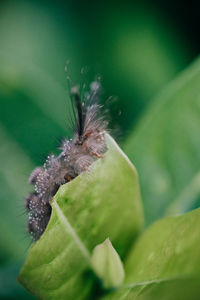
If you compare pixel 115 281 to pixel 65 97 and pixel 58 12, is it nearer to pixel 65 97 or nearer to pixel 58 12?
pixel 65 97

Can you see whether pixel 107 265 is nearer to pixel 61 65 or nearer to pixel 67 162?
pixel 67 162

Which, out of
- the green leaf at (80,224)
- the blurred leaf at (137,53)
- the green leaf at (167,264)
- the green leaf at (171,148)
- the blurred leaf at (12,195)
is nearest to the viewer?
the green leaf at (167,264)

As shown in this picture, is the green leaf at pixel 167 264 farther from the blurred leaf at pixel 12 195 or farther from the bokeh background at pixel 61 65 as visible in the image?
the blurred leaf at pixel 12 195

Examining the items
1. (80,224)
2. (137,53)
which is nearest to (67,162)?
(80,224)

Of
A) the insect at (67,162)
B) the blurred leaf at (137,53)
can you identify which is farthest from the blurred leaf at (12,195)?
the blurred leaf at (137,53)

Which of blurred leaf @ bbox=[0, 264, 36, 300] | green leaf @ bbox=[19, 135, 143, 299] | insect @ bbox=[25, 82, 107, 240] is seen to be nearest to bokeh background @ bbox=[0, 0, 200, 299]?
blurred leaf @ bbox=[0, 264, 36, 300]

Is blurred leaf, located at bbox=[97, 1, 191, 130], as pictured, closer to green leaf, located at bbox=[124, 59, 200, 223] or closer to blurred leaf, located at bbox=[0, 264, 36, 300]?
green leaf, located at bbox=[124, 59, 200, 223]

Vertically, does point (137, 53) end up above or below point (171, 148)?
above
